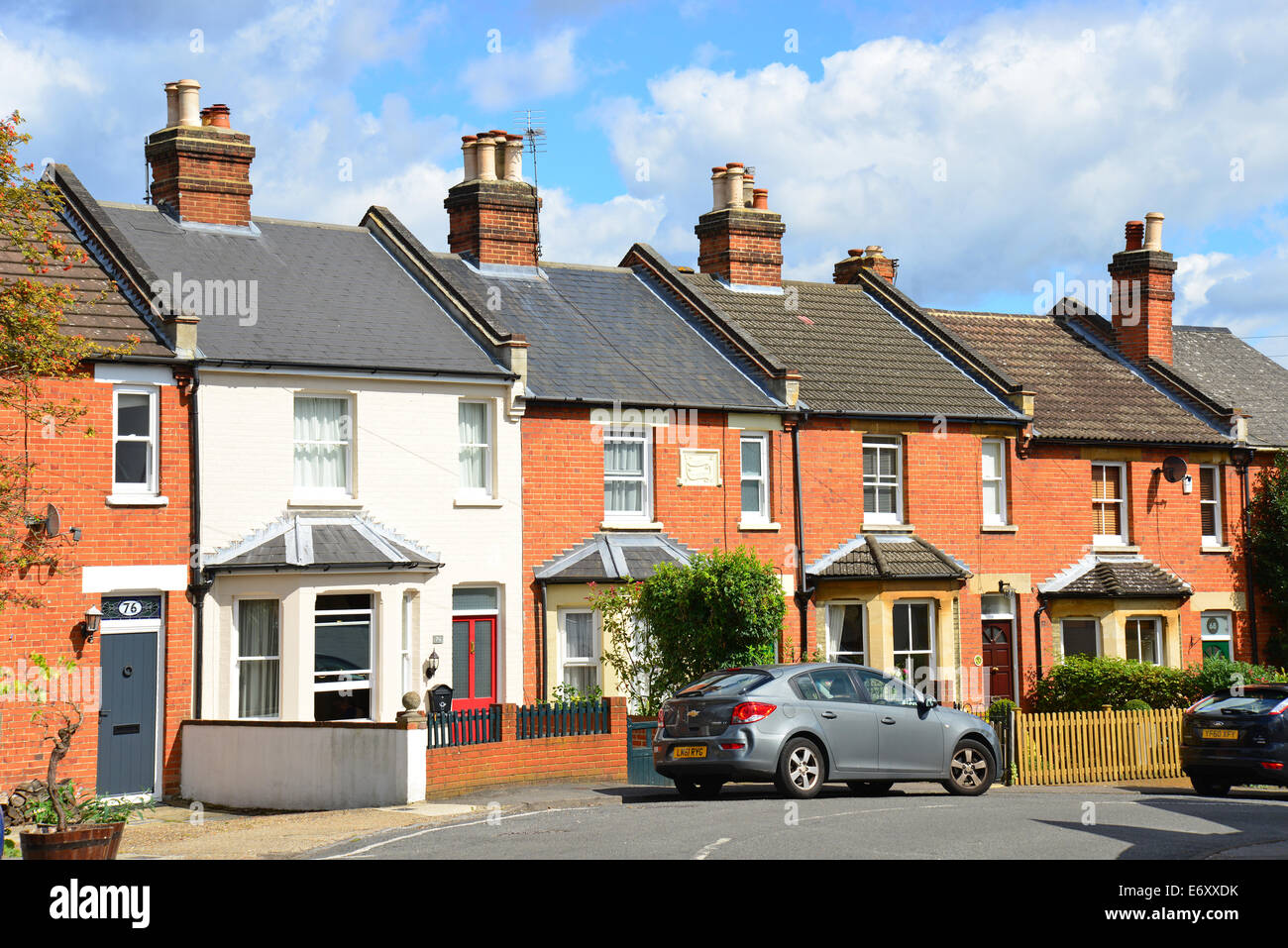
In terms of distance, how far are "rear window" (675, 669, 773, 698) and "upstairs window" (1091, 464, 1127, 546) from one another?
1573cm

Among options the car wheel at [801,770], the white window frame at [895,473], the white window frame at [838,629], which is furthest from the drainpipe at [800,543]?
the car wheel at [801,770]

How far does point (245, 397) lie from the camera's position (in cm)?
2339

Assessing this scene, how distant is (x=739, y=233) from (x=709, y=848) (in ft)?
70.7

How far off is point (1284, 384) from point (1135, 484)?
24.2 ft

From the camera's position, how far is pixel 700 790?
19500 millimetres

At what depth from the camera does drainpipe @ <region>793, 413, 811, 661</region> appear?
2867 centimetres

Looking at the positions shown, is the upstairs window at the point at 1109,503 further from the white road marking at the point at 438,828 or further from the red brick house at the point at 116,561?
the red brick house at the point at 116,561

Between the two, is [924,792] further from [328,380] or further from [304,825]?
[328,380]

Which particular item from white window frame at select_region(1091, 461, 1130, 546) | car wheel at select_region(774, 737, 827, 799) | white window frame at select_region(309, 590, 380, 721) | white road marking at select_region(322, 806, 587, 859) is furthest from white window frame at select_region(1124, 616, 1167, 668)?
white road marking at select_region(322, 806, 587, 859)

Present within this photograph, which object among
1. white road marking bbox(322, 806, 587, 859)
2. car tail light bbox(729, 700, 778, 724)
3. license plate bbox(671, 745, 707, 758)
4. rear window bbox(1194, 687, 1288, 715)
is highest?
car tail light bbox(729, 700, 778, 724)

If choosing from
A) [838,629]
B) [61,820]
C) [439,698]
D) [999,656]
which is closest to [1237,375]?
[999,656]

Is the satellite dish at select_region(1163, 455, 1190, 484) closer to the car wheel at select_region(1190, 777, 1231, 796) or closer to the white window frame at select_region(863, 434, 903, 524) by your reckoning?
the white window frame at select_region(863, 434, 903, 524)

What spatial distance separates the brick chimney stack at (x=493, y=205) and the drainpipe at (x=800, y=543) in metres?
6.43
